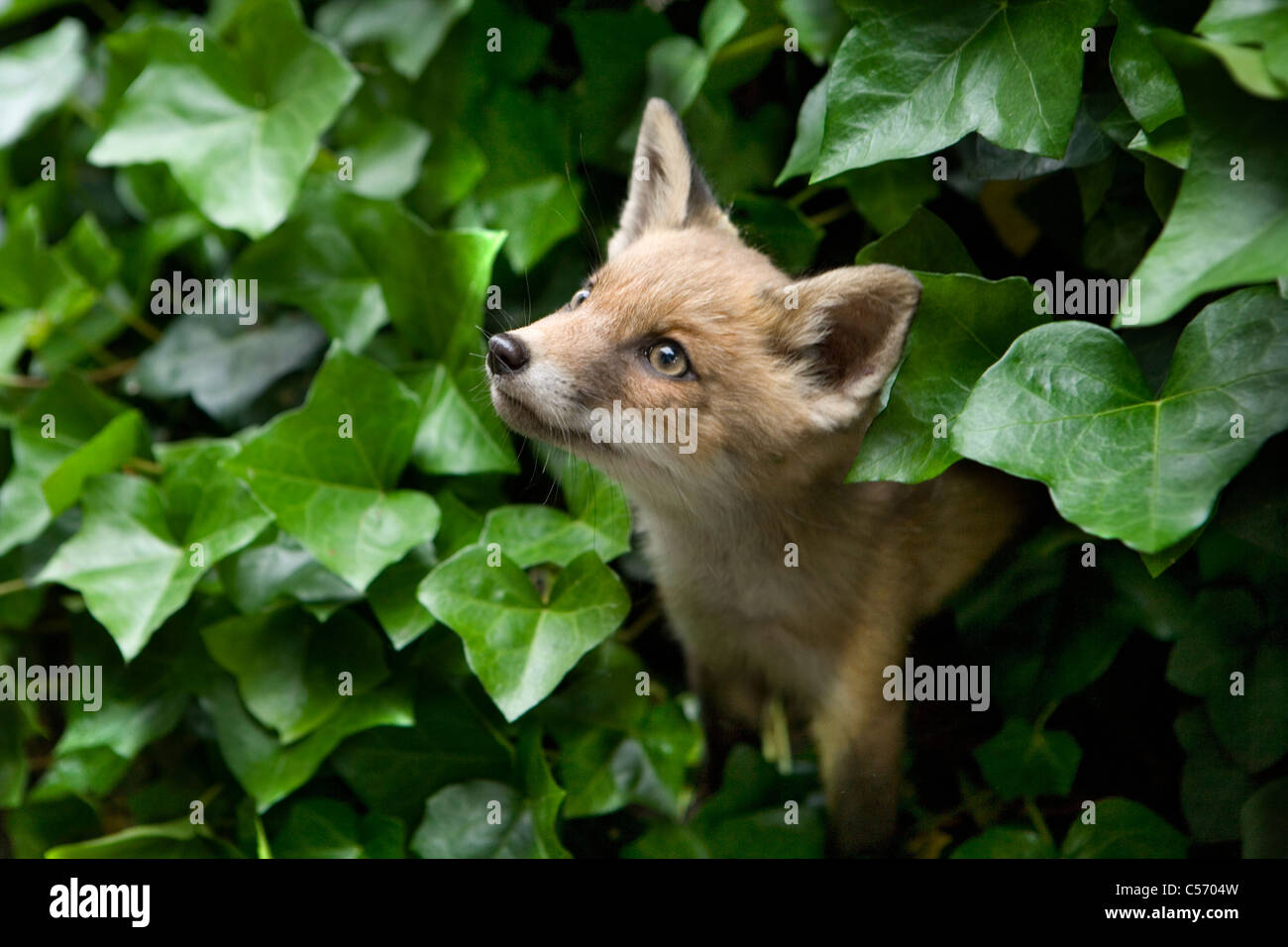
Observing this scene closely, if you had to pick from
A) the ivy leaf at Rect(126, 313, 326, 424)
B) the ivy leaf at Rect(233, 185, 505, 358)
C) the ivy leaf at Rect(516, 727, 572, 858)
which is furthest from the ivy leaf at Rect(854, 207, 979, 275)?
the ivy leaf at Rect(126, 313, 326, 424)

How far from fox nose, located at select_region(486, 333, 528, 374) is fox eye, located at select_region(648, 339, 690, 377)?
0.21 m

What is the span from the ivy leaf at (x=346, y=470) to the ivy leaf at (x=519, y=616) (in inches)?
4.7

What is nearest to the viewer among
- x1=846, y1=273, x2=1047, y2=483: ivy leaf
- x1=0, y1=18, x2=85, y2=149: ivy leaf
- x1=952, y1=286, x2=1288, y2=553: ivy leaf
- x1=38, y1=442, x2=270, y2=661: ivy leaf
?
x1=952, y1=286, x2=1288, y2=553: ivy leaf

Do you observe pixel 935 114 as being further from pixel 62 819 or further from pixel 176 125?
pixel 62 819

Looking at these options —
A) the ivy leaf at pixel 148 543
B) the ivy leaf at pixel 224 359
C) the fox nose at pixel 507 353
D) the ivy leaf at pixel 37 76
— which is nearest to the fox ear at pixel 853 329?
the fox nose at pixel 507 353

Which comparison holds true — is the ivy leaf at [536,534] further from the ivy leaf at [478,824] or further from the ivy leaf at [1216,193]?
the ivy leaf at [1216,193]

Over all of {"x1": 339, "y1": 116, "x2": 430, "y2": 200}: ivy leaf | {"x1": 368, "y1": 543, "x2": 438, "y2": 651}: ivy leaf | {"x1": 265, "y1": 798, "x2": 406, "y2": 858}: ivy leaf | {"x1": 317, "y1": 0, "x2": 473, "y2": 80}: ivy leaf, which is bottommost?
{"x1": 265, "y1": 798, "x2": 406, "y2": 858}: ivy leaf

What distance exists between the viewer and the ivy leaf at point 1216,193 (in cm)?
108

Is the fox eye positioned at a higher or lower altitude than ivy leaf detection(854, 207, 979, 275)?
lower

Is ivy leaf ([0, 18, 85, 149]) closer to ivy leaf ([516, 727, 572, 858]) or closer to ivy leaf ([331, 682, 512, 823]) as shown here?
ivy leaf ([331, 682, 512, 823])

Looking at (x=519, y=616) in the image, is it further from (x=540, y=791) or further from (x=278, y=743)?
(x=278, y=743)

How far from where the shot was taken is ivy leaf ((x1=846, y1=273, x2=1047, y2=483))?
1.41 m

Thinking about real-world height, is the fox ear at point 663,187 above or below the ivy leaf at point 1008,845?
above

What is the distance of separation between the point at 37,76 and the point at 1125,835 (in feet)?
8.82
